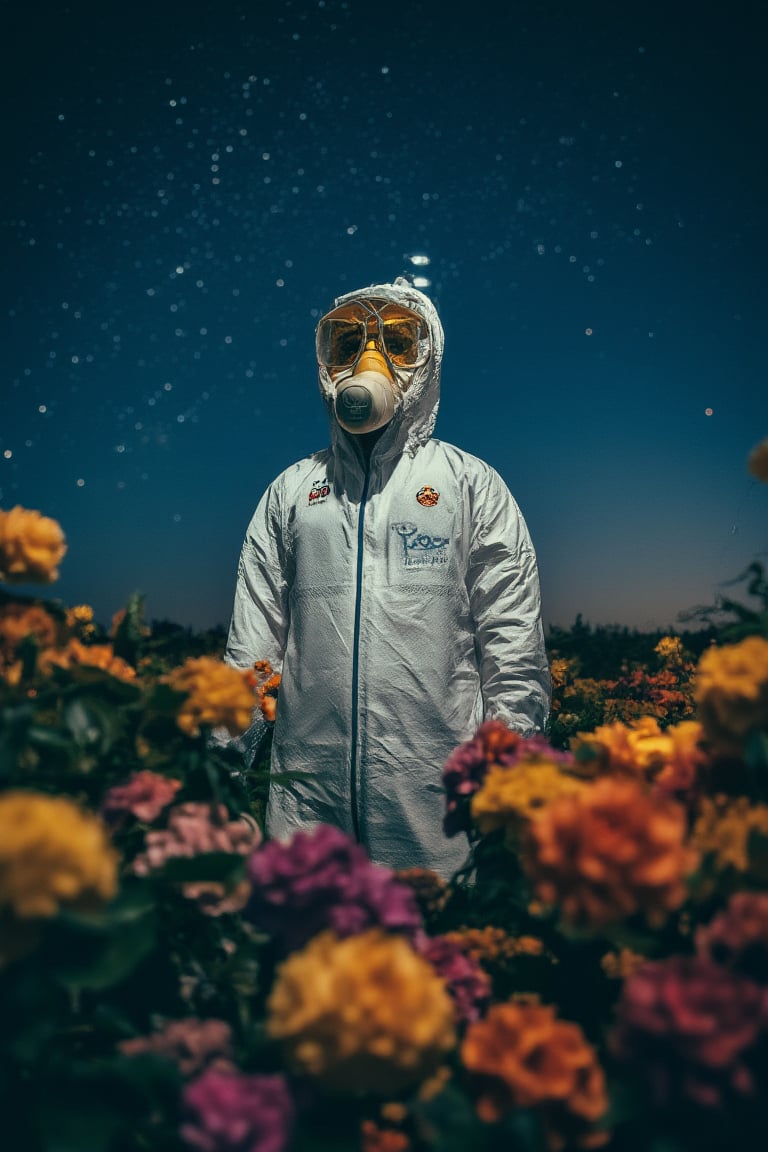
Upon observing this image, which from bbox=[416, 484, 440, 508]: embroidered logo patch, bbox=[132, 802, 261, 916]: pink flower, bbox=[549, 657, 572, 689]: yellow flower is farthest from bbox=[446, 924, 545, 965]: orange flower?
bbox=[549, 657, 572, 689]: yellow flower

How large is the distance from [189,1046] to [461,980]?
252 millimetres

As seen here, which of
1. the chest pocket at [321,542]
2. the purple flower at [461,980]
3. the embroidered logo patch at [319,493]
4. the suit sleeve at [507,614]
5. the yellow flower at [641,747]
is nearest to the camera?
the purple flower at [461,980]

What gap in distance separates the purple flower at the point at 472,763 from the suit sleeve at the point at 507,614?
125 cm

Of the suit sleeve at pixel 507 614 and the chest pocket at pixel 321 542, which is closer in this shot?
the suit sleeve at pixel 507 614

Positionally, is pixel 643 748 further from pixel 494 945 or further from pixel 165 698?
pixel 165 698

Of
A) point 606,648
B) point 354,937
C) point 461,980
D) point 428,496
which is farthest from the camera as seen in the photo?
point 606,648

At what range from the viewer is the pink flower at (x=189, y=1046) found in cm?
65

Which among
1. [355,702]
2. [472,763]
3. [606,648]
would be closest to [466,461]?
[355,702]

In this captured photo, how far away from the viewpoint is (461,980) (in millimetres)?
742

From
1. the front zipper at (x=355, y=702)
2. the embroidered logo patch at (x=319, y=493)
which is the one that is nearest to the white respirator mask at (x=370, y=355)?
the embroidered logo patch at (x=319, y=493)

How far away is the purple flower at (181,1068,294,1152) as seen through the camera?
1.80ft

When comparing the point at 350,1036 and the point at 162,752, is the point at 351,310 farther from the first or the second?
the point at 350,1036

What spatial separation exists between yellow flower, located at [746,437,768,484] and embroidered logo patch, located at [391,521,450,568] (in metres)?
1.51

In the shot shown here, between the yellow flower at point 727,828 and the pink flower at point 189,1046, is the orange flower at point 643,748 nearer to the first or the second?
the yellow flower at point 727,828
